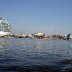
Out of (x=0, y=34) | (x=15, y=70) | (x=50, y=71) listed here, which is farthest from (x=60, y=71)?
(x=0, y=34)

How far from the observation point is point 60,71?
53.9 ft

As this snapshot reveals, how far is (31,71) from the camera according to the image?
1614cm

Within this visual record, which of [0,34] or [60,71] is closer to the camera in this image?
[60,71]

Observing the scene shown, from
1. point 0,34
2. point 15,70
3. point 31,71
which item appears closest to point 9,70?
point 15,70

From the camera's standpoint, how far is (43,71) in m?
16.3

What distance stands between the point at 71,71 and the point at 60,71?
81cm

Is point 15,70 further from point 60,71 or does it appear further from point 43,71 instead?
point 60,71

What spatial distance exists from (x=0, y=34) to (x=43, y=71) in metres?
186

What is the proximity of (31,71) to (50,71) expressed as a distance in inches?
55.3

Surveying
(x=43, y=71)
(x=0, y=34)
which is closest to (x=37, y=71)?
(x=43, y=71)

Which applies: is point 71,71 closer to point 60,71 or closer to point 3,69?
point 60,71

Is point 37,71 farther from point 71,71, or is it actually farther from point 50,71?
point 71,71

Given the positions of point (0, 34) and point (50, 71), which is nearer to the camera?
point (50, 71)

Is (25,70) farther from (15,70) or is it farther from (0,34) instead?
(0,34)
